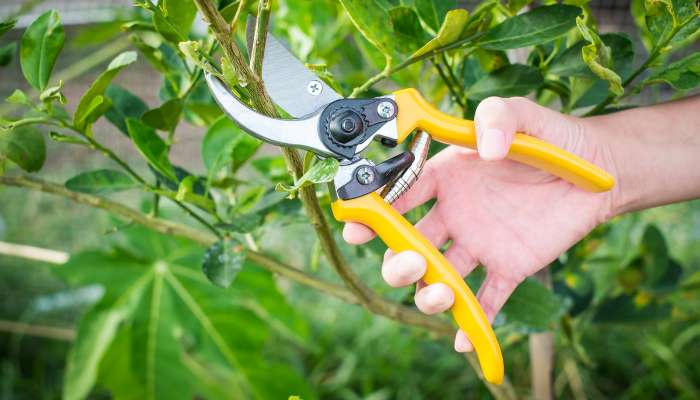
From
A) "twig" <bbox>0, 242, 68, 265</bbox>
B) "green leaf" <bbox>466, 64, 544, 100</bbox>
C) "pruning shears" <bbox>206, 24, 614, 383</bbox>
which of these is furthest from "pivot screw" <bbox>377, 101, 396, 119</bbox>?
"twig" <bbox>0, 242, 68, 265</bbox>

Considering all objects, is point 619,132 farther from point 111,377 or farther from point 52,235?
point 52,235

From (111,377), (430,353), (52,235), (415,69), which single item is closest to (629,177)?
(415,69)

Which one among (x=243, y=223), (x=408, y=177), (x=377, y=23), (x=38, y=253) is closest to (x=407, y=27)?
(x=377, y=23)

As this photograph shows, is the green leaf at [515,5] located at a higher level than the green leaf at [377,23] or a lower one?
lower

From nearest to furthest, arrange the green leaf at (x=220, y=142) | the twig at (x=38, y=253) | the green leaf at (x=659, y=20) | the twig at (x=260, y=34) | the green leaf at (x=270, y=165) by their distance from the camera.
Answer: the twig at (x=260, y=34)
the green leaf at (x=659, y=20)
the green leaf at (x=220, y=142)
the green leaf at (x=270, y=165)
the twig at (x=38, y=253)

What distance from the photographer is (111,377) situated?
94 centimetres

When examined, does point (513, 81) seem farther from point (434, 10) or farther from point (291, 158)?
point (291, 158)


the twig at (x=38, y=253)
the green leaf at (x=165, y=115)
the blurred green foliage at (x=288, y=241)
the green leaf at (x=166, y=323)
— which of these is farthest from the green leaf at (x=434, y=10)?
the twig at (x=38, y=253)

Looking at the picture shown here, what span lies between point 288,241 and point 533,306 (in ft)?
3.70

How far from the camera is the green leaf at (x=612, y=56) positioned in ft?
1.86

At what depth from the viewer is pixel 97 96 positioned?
52 centimetres

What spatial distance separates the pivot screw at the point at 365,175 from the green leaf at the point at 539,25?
0.15 meters

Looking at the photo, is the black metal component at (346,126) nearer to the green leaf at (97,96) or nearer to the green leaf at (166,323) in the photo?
the green leaf at (97,96)

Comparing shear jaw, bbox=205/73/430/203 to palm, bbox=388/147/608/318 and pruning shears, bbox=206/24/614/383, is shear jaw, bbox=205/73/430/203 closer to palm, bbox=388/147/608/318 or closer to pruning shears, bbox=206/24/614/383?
pruning shears, bbox=206/24/614/383
